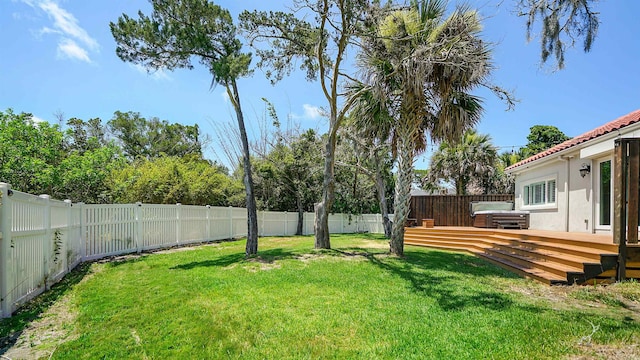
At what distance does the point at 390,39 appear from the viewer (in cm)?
847

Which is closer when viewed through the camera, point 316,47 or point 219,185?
point 316,47

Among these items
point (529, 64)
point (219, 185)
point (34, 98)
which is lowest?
point (219, 185)

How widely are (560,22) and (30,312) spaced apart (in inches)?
304

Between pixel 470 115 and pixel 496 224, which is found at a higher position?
pixel 470 115

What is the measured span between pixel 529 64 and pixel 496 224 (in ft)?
33.1

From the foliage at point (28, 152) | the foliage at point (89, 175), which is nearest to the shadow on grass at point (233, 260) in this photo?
the foliage at point (89, 175)

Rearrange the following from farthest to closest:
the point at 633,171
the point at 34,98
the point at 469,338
Result: 1. the point at 34,98
2. the point at 633,171
3. the point at 469,338

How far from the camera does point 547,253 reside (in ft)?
24.6

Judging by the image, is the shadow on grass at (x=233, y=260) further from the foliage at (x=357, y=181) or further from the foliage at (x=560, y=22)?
the foliage at (x=357, y=181)

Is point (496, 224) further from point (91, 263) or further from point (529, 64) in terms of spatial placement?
point (91, 263)

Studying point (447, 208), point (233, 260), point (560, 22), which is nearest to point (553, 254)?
point (560, 22)

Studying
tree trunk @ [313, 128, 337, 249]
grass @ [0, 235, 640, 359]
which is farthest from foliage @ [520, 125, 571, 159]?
grass @ [0, 235, 640, 359]

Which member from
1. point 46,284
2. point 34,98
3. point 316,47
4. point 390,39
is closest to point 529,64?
point 390,39

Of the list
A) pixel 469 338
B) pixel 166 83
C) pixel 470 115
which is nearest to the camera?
pixel 469 338
